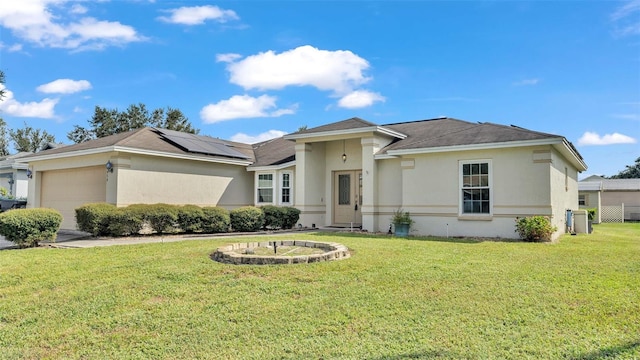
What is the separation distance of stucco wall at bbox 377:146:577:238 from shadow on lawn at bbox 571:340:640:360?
29.7 ft

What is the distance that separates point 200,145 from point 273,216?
5212mm

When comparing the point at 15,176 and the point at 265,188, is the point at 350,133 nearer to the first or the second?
the point at 265,188

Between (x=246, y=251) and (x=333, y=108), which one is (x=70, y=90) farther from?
(x=246, y=251)

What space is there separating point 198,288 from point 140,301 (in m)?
0.82

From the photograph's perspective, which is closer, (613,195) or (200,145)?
(200,145)

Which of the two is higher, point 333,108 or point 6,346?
point 333,108

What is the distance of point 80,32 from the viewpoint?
17.5 metres

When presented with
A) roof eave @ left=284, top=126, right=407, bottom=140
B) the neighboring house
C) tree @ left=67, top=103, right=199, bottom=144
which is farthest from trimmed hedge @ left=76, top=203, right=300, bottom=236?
tree @ left=67, top=103, right=199, bottom=144

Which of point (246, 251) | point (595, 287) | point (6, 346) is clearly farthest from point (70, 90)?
point (595, 287)

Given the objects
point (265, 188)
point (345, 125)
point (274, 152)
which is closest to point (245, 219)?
point (265, 188)

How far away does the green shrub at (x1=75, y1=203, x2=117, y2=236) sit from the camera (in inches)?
501

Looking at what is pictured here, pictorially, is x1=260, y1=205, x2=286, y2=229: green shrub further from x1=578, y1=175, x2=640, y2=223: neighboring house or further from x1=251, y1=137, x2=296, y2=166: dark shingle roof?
x1=578, y1=175, x2=640, y2=223: neighboring house

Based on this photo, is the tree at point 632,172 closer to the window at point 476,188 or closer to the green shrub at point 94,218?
the window at point 476,188

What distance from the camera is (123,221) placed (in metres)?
13.0
